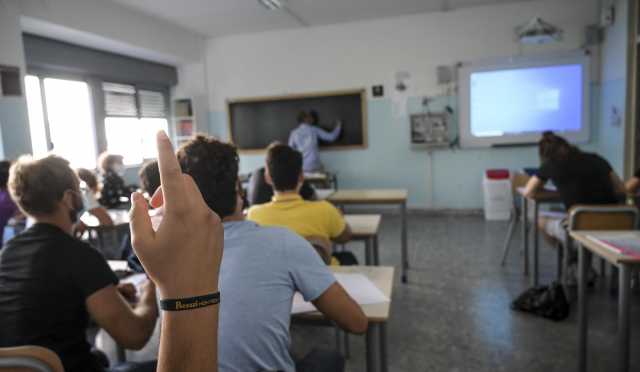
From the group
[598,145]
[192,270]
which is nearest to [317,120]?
[598,145]

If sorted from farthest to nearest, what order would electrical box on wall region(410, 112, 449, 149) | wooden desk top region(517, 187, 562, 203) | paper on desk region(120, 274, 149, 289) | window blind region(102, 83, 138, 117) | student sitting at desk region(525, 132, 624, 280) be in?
electrical box on wall region(410, 112, 449, 149), window blind region(102, 83, 138, 117), wooden desk top region(517, 187, 562, 203), student sitting at desk region(525, 132, 624, 280), paper on desk region(120, 274, 149, 289)

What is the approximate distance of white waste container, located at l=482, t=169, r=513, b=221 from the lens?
18.2 ft

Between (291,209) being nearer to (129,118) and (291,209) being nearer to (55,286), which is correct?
(55,286)

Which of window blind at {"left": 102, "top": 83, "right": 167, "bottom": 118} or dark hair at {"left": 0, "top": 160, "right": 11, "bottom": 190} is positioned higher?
window blind at {"left": 102, "top": 83, "right": 167, "bottom": 118}

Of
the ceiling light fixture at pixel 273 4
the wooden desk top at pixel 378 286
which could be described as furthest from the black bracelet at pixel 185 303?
the ceiling light fixture at pixel 273 4

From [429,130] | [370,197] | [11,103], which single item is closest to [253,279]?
[370,197]

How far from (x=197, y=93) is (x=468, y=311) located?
5645 millimetres

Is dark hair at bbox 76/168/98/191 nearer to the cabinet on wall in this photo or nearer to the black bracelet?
the black bracelet

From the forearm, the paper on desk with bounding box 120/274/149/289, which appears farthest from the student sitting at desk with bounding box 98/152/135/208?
the forearm

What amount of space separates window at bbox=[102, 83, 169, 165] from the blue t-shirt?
16.8 feet

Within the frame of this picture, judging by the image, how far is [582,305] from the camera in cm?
194

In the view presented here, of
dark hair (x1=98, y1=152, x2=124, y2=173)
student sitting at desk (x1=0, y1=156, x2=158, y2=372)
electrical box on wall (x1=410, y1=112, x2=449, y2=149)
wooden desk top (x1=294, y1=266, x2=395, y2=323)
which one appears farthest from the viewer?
electrical box on wall (x1=410, y1=112, x2=449, y2=149)

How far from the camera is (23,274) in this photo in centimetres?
118

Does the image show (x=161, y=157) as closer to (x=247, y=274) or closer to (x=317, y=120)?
(x=247, y=274)
